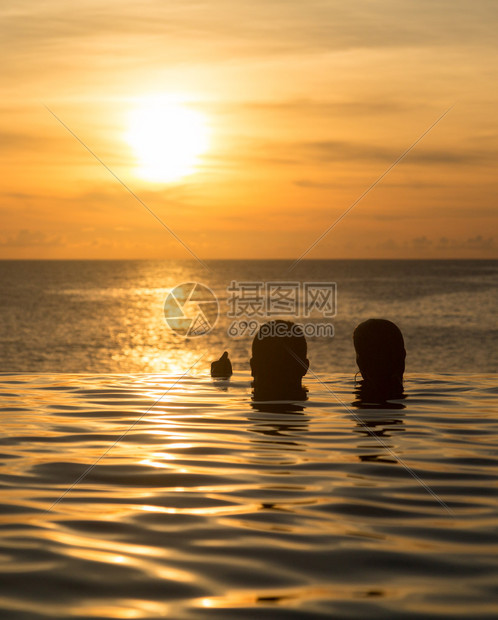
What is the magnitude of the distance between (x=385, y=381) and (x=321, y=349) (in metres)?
38.5

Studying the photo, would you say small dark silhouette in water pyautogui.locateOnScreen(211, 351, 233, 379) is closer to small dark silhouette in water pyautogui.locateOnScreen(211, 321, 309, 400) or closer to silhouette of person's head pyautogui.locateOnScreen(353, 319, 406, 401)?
small dark silhouette in water pyautogui.locateOnScreen(211, 321, 309, 400)

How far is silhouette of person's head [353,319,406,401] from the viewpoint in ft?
58.2

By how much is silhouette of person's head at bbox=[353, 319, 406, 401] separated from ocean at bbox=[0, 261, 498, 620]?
644 millimetres

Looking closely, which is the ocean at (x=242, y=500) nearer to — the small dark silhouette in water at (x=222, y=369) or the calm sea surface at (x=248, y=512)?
the calm sea surface at (x=248, y=512)

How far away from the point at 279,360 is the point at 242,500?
355 inches

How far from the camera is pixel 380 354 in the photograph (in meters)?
17.8

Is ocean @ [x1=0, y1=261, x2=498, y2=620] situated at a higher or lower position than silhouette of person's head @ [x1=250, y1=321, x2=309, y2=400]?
lower

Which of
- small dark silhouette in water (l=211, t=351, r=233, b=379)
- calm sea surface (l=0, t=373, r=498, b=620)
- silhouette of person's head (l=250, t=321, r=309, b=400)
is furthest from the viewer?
small dark silhouette in water (l=211, t=351, r=233, b=379)

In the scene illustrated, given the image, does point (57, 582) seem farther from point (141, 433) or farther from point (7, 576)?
point (141, 433)

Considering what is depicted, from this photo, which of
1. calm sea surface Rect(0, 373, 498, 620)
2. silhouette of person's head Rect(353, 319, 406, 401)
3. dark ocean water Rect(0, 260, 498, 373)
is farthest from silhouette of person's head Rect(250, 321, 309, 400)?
A: dark ocean water Rect(0, 260, 498, 373)

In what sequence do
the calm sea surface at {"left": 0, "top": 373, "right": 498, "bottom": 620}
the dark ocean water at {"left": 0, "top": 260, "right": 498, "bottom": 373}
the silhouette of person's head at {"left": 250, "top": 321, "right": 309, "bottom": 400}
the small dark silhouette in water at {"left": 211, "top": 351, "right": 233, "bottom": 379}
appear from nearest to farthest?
the calm sea surface at {"left": 0, "top": 373, "right": 498, "bottom": 620} → the silhouette of person's head at {"left": 250, "top": 321, "right": 309, "bottom": 400} → the small dark silhouette in water at {"left": 211, "top": 351, "right": 233, "bottom": 379} → the dark ocean water at {"left": 0, "top": 260, "right": 498, "bottom": 373}

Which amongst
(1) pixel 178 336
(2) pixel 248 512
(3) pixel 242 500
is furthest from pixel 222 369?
(1) pixel 178 336

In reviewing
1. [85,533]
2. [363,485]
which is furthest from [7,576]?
[363,485]

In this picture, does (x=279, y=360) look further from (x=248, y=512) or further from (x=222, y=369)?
(x=248, y=512)
